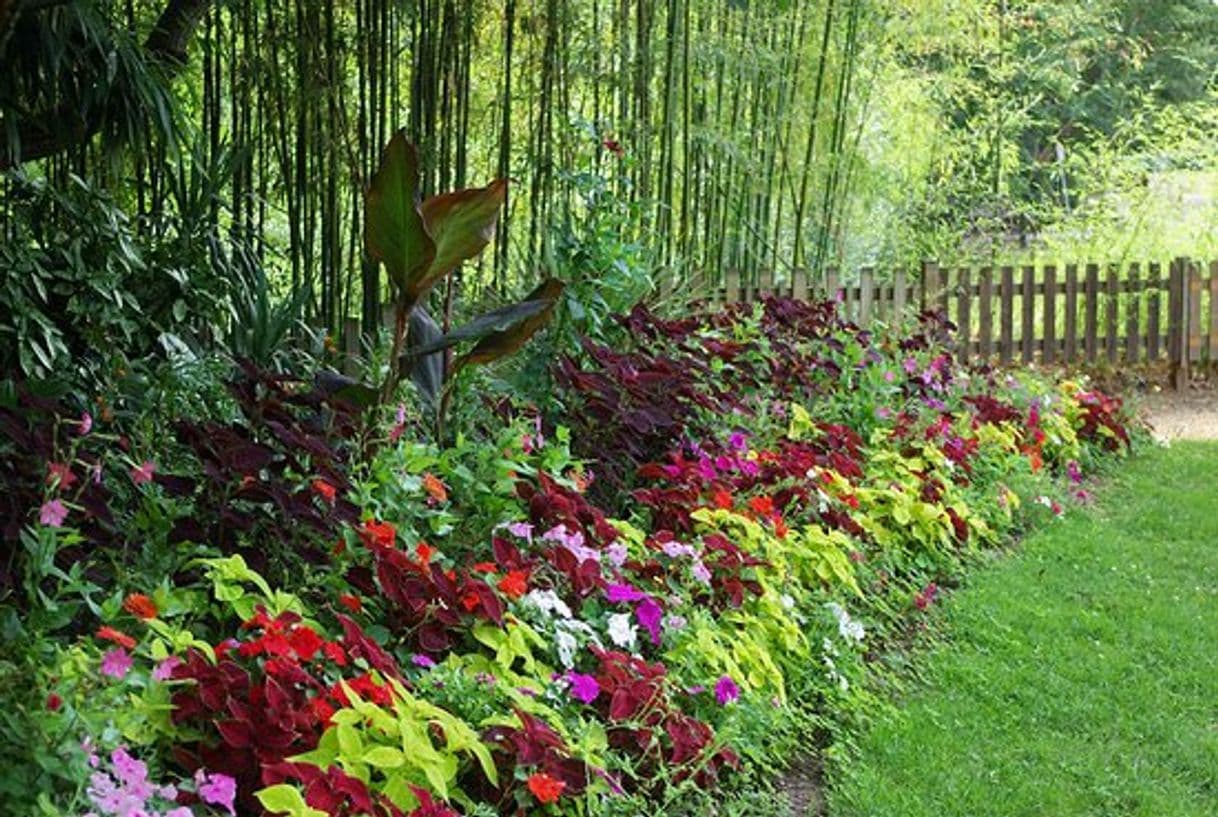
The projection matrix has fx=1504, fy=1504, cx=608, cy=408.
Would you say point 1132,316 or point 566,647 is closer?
point 566,647

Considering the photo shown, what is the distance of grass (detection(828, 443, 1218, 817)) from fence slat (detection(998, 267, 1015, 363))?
14.1ft

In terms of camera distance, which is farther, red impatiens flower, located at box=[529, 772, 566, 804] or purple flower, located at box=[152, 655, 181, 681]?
red impatiens flower, located at box=[529, 772, 566, 804]

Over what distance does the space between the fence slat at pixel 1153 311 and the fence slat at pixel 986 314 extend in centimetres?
101

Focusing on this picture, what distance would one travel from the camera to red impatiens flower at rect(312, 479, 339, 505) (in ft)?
7.35

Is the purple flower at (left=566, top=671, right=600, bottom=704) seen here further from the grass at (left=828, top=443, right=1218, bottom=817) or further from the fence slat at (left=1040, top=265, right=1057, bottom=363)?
the fence slat at (left=1040, top=265, right=1057, bottom=363)

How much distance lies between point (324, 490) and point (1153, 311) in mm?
7738

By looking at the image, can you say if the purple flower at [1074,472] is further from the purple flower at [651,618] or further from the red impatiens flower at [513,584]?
the red impatiens flower at [513,584]

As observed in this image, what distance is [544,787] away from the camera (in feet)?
6.30

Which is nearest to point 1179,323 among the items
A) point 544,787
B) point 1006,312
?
point 1006,312

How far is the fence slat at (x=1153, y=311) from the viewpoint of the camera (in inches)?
355

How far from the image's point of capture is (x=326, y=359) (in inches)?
160

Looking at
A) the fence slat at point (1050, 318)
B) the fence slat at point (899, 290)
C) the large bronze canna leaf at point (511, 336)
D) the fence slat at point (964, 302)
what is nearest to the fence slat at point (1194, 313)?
the fence slat at point (1050, 318)

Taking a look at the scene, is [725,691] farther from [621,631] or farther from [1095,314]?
[1095,314]

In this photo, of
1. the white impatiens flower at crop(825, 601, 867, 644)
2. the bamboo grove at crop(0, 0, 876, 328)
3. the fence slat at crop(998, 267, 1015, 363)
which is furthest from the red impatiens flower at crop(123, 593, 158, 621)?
the fence slat at crop(998, 267, 1015, 363)
